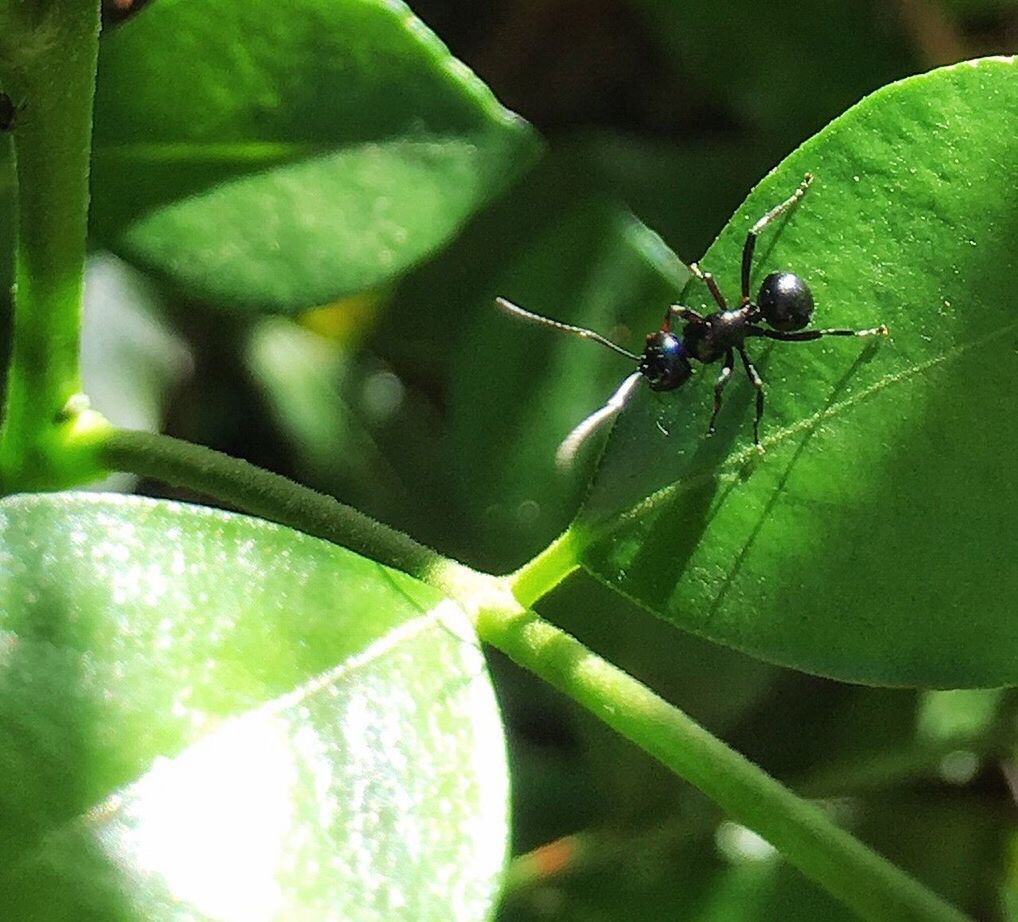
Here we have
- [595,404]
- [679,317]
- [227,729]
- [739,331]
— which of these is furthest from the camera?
[595,404]

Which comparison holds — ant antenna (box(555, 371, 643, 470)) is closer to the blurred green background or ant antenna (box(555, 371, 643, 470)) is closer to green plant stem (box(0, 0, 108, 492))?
the blurred green background

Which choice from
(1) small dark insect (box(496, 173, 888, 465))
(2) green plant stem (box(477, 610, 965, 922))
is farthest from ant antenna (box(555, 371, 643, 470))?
(2) green plant stem (box(477, 610, 965, 922))

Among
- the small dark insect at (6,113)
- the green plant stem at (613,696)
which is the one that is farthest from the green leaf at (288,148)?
the green plant stem at (613,696)

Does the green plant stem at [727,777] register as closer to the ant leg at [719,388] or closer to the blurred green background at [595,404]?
the ant leg at [719,388]

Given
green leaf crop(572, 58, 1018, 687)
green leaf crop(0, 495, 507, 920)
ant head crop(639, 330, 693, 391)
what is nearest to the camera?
green leaf crop(0, 495, 507, 920)

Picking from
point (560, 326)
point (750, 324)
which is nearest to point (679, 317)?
point (560, 326)

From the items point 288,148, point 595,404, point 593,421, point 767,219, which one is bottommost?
point 595,404

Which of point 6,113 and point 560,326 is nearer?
point 6,113

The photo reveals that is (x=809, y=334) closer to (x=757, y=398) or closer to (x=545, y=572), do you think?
(x=757, y=398)
